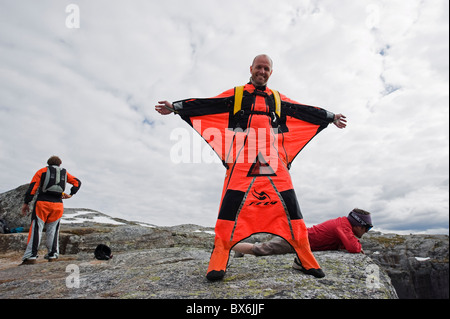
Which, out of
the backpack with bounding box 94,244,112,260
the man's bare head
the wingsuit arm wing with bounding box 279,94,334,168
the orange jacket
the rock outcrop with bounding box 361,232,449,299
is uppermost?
the man's bare head

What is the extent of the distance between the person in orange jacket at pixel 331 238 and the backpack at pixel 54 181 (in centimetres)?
639

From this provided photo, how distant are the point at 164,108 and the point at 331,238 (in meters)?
5.19

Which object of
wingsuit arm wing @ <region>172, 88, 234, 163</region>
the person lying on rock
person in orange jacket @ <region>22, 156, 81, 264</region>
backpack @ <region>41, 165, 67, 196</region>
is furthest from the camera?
backpack @ <region>41, 165, 67, 196</region>

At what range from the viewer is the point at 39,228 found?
8.30 m

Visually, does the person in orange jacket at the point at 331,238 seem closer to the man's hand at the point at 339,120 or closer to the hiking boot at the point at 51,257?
the man's hand at the point at 339,120

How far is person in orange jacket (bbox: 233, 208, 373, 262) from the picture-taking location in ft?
19.8

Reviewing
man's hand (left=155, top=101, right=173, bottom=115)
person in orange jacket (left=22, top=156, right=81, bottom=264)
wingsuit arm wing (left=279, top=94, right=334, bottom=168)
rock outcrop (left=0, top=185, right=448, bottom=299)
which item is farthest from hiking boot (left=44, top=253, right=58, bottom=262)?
wingsuit arm wing (left=279, top=94, right=334, bottom=168)

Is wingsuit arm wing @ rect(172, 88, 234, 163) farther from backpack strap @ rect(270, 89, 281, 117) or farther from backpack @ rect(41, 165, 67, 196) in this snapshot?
backpack @ rect(41, 165, 67, 196)

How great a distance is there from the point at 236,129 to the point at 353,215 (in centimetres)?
411

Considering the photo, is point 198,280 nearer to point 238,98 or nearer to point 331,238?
point 238,98

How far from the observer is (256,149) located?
14.4 feet

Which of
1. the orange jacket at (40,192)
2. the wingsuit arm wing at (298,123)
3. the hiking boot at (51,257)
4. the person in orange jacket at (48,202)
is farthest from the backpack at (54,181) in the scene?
the wingsuit arm wing at (298,123)
